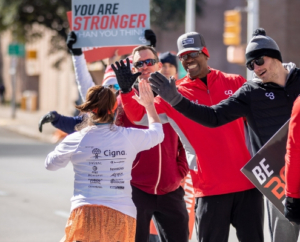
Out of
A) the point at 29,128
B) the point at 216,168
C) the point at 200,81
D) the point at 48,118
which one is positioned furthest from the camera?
the point at 29,128

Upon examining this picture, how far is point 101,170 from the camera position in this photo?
427 centimetres

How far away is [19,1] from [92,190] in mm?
20226

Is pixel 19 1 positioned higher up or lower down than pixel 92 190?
higher up

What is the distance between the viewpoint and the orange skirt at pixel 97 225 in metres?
4.18

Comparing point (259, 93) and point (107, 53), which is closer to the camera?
point (259, 93)

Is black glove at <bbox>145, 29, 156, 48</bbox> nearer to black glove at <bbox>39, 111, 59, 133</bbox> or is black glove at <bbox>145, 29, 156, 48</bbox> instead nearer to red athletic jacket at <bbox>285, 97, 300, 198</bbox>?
black glove at <bbox>39, 111, 59, 133</bbox>

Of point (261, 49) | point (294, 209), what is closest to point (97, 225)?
point (294, 209)

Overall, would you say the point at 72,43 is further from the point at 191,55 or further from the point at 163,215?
the point at 163,215

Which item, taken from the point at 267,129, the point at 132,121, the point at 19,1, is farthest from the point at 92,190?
the point at 19,1

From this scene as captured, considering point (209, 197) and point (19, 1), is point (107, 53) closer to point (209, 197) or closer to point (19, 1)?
point (209, 197)

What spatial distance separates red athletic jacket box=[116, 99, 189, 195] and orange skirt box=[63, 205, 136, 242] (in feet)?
2.85

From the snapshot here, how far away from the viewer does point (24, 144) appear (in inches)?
802

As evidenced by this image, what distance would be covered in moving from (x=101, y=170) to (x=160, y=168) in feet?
3.12

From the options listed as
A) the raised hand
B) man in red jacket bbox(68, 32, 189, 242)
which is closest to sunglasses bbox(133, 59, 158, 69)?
man in red jacket bbox(68, 32, 189, 242)
